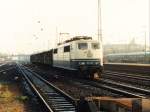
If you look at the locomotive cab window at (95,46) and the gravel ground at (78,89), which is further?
the locomotive cab window at (95,46)

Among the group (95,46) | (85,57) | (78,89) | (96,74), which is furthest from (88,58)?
(78,89)

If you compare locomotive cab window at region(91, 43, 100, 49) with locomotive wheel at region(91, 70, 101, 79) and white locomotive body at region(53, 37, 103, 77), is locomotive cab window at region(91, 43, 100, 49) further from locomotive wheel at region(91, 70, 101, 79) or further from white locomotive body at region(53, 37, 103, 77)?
locomotive wheel at region(91, 70, 101, 79)

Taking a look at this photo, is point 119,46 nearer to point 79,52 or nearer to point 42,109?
point 79,52

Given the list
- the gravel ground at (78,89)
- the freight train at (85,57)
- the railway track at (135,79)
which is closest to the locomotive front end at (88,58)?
the freight train at (85,57)

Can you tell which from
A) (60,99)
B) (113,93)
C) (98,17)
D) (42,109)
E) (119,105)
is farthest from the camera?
(98,17)

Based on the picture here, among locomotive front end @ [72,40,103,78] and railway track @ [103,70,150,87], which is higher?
locomotive front end @ [72,40,103,78]

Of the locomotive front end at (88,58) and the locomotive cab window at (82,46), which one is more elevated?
the locomotive cab window at (82,46)

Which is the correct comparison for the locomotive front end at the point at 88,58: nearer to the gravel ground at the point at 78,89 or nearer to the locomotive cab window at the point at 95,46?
the locomotive cab window at the point at 95,46

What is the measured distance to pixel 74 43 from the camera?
99.2 ft

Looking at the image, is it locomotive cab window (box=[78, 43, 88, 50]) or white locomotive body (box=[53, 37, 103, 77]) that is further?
locomotive cab window (box=[78, 43, 88, 50])

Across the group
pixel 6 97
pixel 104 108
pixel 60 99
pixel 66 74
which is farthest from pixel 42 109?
pixel 66 74

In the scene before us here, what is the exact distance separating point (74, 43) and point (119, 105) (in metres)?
23.0

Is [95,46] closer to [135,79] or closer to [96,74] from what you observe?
[96,74]

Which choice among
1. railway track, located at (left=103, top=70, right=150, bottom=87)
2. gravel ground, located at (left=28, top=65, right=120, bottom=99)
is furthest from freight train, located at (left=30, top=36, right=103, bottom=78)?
gravel ground, located at (left=28, top=65, right=120, bottom=99)
